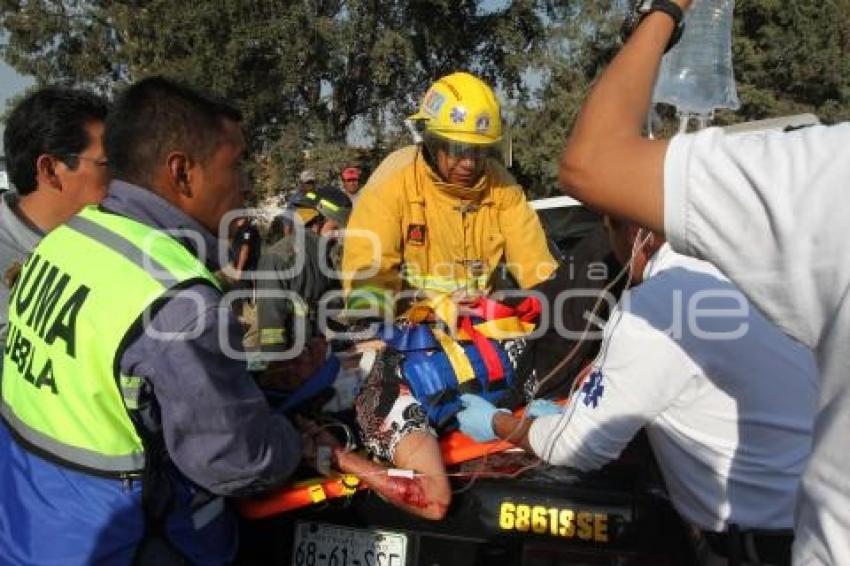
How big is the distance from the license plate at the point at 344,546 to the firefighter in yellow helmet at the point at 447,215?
1249mm

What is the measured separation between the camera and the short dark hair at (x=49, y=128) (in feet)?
8.60

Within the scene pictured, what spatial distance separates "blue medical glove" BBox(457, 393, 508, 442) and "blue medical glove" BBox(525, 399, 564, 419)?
0.36 feet

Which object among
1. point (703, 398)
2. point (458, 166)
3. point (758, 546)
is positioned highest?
point (458, 166)

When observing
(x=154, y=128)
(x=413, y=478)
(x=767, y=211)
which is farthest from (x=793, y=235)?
(x=413, y=478)

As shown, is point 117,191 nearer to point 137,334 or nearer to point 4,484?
point 137,334

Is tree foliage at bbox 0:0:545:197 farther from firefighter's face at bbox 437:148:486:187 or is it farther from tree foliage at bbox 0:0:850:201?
firefighter's face at bbox 437:148:486:187

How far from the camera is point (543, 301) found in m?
3.42

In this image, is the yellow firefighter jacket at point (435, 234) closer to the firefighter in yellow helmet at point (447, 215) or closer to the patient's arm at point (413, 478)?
the firefighter in yellow helmet at point (447, 215)

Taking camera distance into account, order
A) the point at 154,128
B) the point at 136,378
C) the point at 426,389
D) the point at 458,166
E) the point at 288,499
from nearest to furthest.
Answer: the point at 136,378, the point at 154,128, the point at 288,499, the point at 426,389, the point at 458,166

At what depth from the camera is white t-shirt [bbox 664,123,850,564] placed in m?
1.04

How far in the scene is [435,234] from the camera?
12.4ft

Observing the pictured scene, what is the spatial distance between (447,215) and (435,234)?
0.35 ft

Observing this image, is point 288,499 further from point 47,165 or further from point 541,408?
point 47,165

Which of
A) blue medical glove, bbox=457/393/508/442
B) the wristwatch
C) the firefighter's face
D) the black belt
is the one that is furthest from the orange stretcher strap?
the firefighter's face
